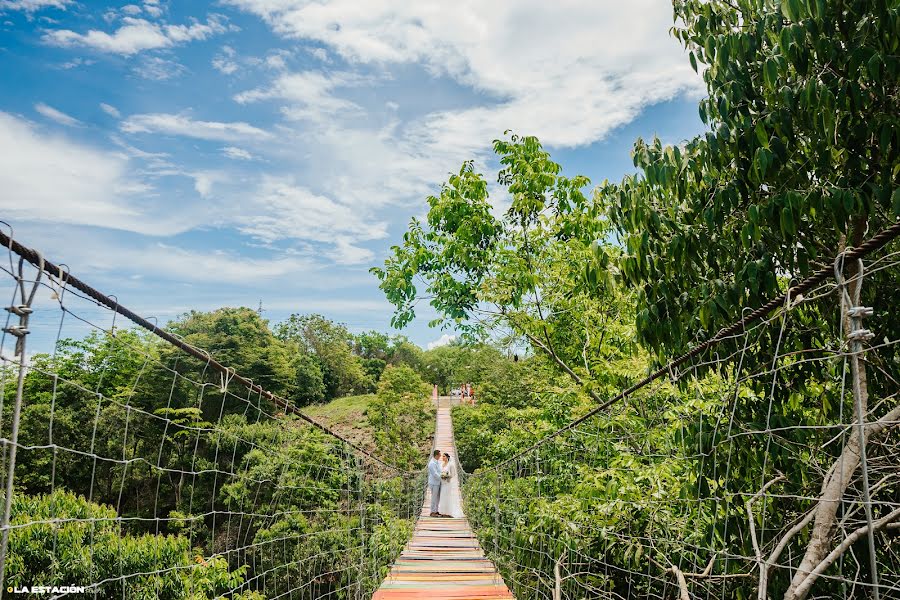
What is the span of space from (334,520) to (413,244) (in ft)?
18.4

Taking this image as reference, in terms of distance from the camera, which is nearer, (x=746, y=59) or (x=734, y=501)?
(x=746, y=59)

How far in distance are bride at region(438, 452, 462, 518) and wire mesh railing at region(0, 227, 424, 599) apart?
285 millimetres

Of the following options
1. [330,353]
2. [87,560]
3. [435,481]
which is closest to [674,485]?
[435,481]

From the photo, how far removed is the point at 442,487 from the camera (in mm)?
5941

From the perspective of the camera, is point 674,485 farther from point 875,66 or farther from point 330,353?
point 330,353

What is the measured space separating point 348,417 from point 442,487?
1183 cm

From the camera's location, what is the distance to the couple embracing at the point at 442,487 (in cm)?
557

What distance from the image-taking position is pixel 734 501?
1670 millimetres

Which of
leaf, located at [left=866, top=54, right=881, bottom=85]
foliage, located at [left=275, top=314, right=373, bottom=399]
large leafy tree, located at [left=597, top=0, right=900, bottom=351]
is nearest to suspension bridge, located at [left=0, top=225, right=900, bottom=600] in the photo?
large leafy tree, located at [left=597, top=0, right=900, bottom=351]

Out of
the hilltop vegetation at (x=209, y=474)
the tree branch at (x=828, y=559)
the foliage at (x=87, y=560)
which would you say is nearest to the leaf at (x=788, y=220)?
the tree branch at (x=828, y=559)

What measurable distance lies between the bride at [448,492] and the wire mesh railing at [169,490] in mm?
285

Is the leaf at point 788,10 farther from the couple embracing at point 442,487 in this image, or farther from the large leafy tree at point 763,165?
the couple embracing at point 442,487

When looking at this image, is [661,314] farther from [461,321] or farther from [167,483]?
[167,483]

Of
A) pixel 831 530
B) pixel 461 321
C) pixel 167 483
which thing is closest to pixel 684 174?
pixel 831 530
